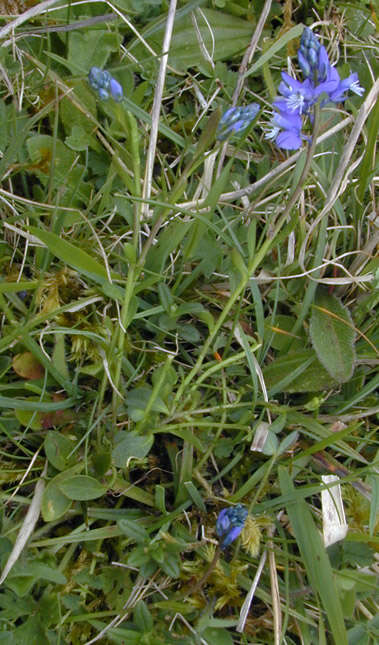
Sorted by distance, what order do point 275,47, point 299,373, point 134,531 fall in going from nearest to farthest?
point 134,531 → point 299,373 → point 275,47

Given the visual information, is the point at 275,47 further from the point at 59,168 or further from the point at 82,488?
the point at 82,488

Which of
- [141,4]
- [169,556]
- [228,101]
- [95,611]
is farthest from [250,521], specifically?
[141,4]

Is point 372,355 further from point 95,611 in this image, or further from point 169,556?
point 95,611

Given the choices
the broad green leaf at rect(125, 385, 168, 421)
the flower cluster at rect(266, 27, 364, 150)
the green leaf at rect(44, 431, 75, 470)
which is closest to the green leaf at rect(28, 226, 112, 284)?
the broad green leaf at rect(125, 385, 168, 421)

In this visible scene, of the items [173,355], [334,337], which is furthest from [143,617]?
[334,337]

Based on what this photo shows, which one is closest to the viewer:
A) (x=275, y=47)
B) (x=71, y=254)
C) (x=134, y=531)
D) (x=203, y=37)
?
(x=71, y=254)

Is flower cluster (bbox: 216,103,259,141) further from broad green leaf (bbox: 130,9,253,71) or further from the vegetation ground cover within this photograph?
broad green leaf (bbox: 130,9,253,71)
